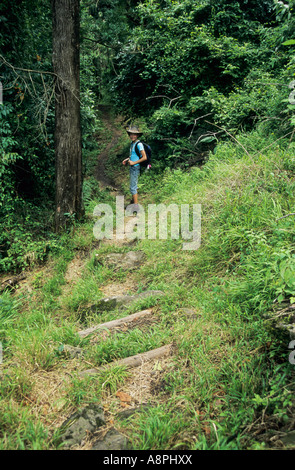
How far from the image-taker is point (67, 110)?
19.8 feet

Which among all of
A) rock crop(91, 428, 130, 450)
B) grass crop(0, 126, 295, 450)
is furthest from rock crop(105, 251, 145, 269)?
rock crop(91, 428, 130, 450)

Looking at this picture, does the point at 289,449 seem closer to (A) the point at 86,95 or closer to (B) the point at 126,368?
(B) the point at 126,368

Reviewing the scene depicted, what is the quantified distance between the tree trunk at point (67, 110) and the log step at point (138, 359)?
3.94 meters

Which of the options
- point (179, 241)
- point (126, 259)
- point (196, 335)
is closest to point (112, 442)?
point (196, 335)

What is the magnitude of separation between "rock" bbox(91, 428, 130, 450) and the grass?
3.0 inches

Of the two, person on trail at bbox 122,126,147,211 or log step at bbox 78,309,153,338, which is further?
person on trail at bbox 122,126,147,211

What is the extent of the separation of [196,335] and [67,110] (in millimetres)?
5114

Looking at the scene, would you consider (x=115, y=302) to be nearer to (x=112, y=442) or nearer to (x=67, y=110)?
(x=112, y=442)

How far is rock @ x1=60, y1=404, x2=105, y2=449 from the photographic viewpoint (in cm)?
207

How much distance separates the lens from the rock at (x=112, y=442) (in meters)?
2.01

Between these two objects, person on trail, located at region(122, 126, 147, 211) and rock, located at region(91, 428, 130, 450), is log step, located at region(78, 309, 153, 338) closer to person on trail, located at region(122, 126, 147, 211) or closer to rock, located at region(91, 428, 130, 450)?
rock, located at region(91, 428, 130, 450)

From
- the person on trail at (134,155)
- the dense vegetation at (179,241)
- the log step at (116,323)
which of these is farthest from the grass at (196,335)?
the person on trail at (134,155)
